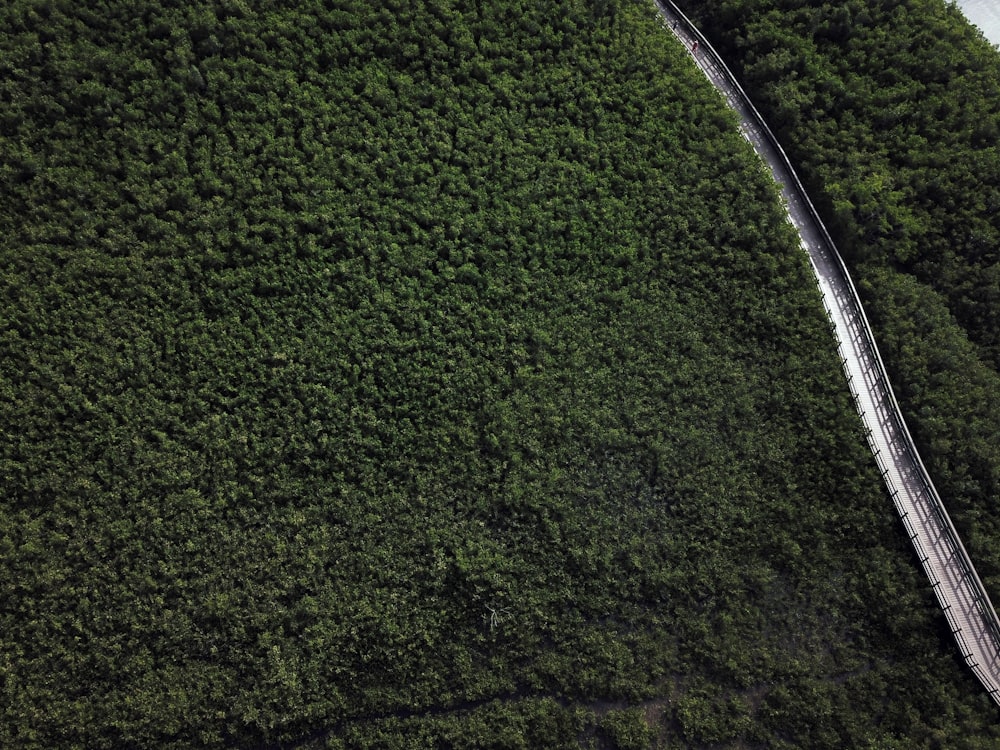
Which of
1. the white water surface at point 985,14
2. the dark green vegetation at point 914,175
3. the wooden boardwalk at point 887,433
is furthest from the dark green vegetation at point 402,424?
the white water surface at point 985,14

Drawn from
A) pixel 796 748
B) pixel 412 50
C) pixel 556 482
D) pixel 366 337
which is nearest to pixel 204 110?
pixel 412 50

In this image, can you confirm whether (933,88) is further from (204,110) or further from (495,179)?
(204,110)

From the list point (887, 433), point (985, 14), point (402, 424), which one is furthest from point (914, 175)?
point (402, 424)

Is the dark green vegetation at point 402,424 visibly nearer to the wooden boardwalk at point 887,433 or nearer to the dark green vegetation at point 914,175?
the wooden boardwalk at point 887,433

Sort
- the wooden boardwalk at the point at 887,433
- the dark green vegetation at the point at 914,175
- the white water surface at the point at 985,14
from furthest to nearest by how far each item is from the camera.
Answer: the white water surface at the point at 985,14, the dark green vegetation at the point at 914,175, the wooden boardwalk at the point at 887,433

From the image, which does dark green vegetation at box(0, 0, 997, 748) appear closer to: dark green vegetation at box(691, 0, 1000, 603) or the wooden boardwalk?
the wooden boardwalk

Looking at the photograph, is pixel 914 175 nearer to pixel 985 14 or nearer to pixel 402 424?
pixel 985 14
